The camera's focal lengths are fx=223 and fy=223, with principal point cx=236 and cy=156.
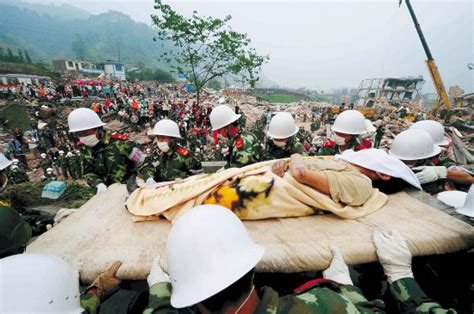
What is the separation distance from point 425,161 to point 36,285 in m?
4.25

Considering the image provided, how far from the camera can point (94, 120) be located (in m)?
3.62

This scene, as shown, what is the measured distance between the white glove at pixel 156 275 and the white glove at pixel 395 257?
168 cm

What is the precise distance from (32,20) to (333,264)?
237805 mm

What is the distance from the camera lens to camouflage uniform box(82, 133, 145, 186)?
3.78 meters

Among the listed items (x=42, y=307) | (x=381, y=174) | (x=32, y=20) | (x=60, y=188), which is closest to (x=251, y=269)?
(x=42, y=307)

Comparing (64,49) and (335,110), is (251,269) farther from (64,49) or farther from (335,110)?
(64,49)

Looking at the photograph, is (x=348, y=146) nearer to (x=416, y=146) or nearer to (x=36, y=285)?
(x=416, y=146)

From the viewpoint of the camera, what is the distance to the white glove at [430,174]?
9.38 ft

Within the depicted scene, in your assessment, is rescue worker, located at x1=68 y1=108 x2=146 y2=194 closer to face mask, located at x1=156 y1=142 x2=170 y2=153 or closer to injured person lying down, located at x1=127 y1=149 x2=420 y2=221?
face mask, located at x1=156 y1=142 x2=170 y2=153

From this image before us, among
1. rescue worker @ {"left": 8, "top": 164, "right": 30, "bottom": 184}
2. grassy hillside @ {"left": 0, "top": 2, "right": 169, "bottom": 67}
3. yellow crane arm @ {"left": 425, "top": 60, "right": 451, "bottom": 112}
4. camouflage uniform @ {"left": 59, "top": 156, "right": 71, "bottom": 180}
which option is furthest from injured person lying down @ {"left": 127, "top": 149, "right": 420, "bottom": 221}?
grassy hillside @ {"left": 0, "top": 2, "right": 169, "bottom": 67}

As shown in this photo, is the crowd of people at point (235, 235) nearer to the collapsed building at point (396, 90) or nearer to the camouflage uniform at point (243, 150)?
the camouflage uniform at point (243, 150)

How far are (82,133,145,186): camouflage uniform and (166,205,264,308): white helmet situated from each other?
302 cm

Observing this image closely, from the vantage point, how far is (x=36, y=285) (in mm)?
1209

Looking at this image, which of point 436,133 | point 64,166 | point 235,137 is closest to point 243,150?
point 235,137
